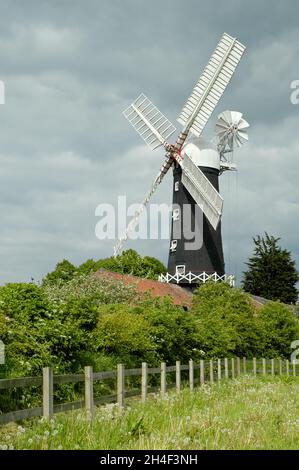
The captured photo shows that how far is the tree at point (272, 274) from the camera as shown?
245ft

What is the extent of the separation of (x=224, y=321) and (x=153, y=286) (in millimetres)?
12974

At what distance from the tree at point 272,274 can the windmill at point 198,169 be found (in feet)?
68.7

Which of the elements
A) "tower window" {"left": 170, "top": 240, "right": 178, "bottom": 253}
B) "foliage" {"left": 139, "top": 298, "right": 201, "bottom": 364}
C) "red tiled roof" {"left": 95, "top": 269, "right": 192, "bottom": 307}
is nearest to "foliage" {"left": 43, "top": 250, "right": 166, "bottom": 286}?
"tower window" {"left": 170, "top": 240, "right": 178, "bottom": 253}

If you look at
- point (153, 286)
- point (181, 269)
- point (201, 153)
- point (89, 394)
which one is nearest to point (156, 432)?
point (89, 394)

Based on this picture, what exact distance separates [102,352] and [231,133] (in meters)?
44.9

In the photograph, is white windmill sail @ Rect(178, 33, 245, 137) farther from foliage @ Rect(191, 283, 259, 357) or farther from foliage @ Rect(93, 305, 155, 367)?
foliage @ Rect(93, 305, 155, 367)

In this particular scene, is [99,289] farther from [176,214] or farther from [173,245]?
[176,214]

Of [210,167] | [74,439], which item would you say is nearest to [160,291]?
[210,167]

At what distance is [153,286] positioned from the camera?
46.8 m

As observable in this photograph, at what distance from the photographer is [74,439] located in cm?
814

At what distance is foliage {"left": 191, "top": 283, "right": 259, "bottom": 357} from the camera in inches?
1123

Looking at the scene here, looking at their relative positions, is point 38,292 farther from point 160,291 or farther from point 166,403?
point 160,291

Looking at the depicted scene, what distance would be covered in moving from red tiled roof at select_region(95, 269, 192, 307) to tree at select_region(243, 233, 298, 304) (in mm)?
27081

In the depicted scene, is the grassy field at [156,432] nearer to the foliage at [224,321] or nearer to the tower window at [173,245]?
the foliage at [224,321]
